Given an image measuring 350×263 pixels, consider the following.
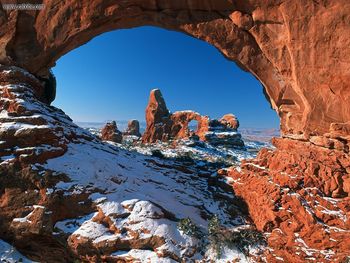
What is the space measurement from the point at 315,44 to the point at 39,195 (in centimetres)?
1665

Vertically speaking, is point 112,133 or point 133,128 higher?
point 133,128

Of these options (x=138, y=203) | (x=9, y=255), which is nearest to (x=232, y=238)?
(x=138, y=203)

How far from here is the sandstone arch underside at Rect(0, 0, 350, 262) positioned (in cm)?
1557

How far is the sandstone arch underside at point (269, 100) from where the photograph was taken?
51.1 feet

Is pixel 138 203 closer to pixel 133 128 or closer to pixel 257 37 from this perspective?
pixel 257 37

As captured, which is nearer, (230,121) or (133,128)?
(230,121)

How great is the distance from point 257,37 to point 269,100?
488cm

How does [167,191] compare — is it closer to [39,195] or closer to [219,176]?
[219,176]

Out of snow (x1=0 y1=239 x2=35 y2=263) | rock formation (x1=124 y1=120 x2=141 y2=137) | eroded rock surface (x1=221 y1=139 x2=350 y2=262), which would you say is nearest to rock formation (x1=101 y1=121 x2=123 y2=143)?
rock formation (x1=124 y1=120 x2=141 y2=137)

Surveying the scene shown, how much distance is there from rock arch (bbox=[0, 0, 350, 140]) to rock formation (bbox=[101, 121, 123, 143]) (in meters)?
38.1

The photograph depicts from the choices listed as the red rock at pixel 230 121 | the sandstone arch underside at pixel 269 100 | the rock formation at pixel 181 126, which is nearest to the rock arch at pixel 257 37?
the sandstone arch underside at pixel 269 100

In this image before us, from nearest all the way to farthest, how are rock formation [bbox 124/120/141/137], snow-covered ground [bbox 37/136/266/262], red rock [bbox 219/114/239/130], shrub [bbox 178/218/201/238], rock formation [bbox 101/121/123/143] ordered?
snow-covered ground [bbox 37/136/266/262]
shrub [bbox 178/218/201/238]
rock formation [bbox 101/121/123/143]
red rock [bbox 219/114/239/130]
rock formation [bbox 124/120/141/137]

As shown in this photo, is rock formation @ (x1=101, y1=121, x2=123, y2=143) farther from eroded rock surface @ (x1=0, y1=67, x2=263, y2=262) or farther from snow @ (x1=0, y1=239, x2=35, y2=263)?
snow @ (x1=0, y1=239, x2=35, y2=263)

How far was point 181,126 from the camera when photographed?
67.2 metres
